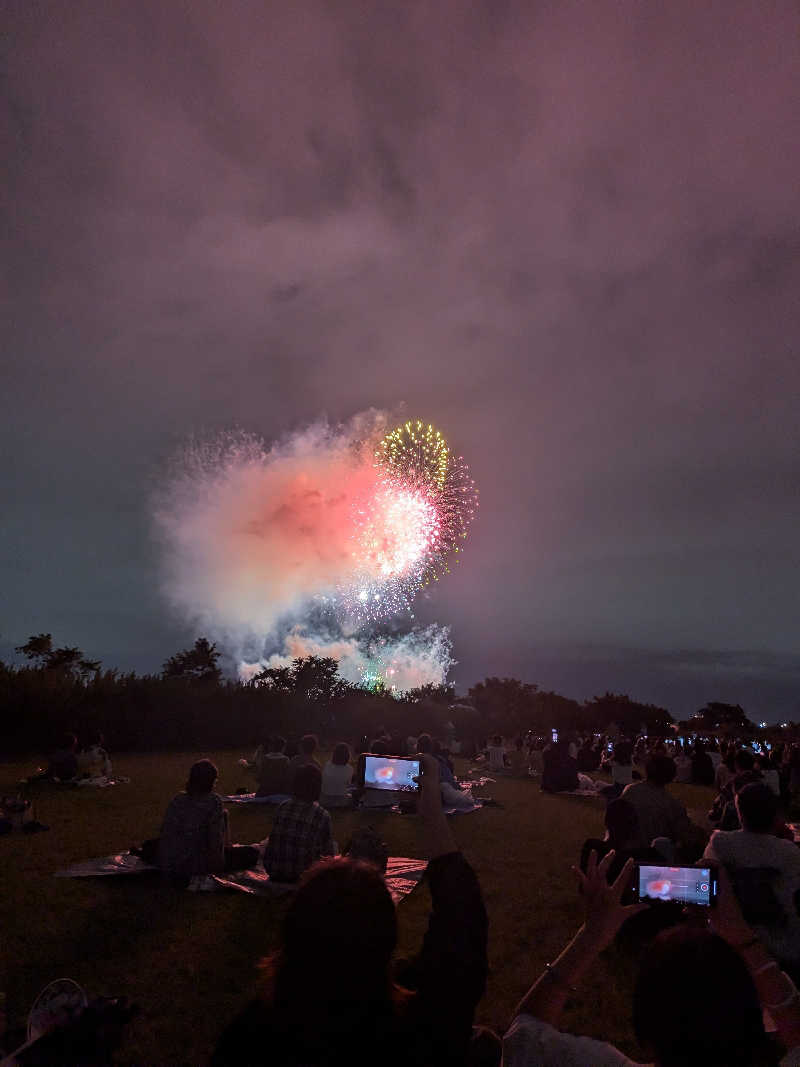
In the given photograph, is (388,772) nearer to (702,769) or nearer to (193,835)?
(193,835)

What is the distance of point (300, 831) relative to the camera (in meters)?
9.16

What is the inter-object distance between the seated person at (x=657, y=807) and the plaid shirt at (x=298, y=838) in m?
4.16

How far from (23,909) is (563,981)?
757 centimetres

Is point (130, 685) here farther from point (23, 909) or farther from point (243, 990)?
point (243, 990)

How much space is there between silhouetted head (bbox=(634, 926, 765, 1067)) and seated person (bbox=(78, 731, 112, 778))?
19.1 metres

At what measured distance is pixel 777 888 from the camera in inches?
214

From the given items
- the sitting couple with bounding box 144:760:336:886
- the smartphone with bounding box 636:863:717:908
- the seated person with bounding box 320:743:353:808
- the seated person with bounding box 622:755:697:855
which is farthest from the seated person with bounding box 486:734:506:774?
the smartphone with bounding box 636:863:717:908

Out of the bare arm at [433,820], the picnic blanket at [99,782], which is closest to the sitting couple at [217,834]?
the bare arm at [433,820]

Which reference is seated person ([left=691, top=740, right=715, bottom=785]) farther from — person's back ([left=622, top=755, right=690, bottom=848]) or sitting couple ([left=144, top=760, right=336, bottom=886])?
sitting couple ([left=144, top=760, right=336, bottom=886])

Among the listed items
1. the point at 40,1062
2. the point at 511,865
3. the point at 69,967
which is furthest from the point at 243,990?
the point at 511,865

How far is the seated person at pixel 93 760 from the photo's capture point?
18297 millimetres

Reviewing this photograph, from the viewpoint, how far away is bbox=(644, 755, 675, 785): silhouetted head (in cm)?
912

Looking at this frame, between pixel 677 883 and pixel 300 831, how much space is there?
5.50 m

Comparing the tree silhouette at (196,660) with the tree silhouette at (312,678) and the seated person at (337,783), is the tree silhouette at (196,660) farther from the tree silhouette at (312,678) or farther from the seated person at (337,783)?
the seated person at (337,783)
